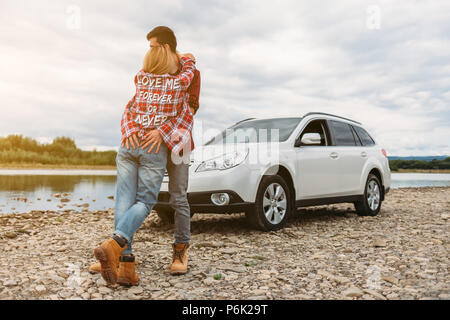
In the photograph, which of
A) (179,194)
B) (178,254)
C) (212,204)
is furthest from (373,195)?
(179,194)

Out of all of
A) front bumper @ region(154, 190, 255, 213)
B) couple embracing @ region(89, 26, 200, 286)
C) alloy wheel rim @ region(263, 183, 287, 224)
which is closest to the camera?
couple embracing @ region(89, 26, 200, 286)

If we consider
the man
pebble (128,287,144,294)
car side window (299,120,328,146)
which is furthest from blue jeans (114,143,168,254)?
car side window (299,120,328,146)

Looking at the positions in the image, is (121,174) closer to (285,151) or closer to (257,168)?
(257,168)

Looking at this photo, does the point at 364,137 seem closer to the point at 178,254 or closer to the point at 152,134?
the point at 178,254

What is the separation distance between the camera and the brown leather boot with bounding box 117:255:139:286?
3428 mm

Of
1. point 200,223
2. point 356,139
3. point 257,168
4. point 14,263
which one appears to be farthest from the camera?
point 356,139

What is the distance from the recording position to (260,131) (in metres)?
6.68

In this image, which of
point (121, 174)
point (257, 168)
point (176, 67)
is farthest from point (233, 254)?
point (176, 67)

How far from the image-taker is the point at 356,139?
812cm

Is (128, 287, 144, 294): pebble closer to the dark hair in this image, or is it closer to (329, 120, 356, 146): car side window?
the dark hair

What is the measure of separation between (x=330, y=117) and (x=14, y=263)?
5.50 m

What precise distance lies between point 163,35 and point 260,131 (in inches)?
133

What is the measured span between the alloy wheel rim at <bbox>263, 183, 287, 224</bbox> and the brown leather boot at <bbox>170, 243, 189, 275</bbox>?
2122mm
